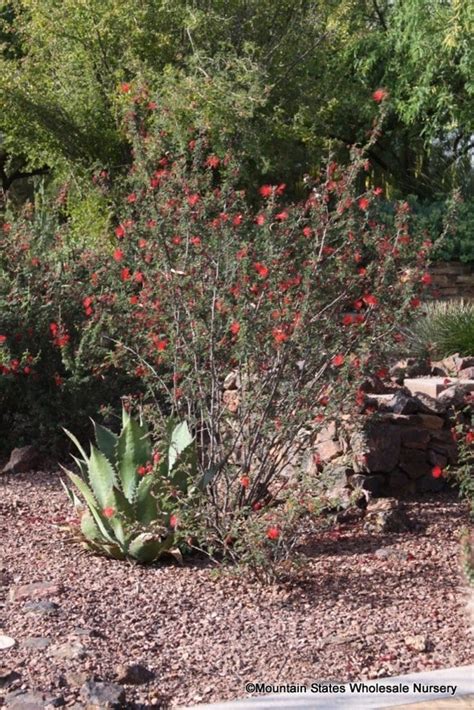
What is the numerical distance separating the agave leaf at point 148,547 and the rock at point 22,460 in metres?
2.48

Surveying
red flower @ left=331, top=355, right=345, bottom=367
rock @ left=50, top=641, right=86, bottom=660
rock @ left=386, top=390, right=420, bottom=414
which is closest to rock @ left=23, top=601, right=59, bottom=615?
rock @ left=50, top=641, right=86, bottom=660

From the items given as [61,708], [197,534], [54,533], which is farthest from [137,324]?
[61,708]

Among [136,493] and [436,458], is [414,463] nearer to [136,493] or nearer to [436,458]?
[436,458]

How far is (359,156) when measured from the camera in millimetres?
5875

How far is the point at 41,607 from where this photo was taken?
4.82 meters

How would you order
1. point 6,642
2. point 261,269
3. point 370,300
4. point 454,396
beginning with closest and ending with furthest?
point 6,642
point 261,269
point 370,300
point 454,396

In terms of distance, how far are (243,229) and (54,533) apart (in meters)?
2.02

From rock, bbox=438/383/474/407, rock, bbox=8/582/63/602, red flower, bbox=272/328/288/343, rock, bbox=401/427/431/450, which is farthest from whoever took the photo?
rock, bbox=438/383/474/407

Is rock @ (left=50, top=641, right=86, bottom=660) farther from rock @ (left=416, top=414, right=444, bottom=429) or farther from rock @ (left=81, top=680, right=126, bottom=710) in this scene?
rock @ (left=416, top=414, right=444, bottom=429)

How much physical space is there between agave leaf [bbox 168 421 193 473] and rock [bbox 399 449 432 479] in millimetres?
1817

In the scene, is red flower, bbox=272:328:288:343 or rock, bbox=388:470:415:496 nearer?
red flower, bbox=272:328:288:343

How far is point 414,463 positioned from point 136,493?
2.24 metres

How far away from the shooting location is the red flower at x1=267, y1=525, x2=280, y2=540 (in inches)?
193

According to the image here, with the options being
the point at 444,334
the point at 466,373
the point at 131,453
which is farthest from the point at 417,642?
the point at 444,334
